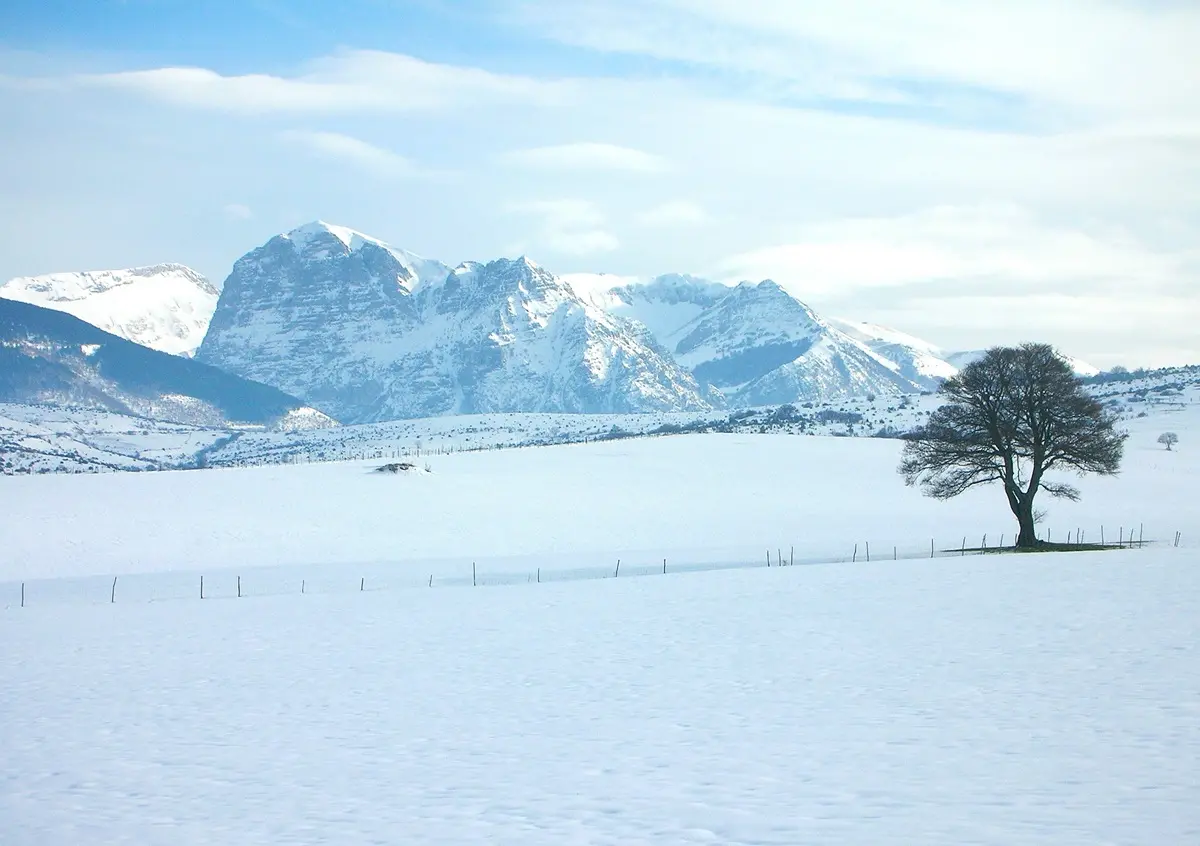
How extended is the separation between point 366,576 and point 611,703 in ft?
115

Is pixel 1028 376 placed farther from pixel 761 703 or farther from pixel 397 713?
pixel 397 713

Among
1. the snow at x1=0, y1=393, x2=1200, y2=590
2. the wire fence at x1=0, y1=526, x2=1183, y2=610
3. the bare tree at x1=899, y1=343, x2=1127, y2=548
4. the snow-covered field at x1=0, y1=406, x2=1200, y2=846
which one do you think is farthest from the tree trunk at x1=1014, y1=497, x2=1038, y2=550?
the snow at x1=0, y1=393, x2=1200, y2=590

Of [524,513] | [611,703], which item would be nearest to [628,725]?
[611,703]

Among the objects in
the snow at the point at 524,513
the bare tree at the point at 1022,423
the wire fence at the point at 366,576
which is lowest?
the wire fence at the point at 366,576

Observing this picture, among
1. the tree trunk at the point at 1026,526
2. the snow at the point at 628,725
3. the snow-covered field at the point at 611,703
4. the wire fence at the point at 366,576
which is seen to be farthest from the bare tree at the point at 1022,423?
the snow at the point at 628,725

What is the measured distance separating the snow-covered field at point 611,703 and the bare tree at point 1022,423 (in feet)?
21.8

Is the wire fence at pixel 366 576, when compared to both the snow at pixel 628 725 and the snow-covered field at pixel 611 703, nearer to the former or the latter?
the snow-covered field at pixel 611 703

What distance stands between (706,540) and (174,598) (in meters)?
33.7

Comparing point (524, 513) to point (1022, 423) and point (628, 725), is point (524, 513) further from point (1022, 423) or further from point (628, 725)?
point (628, 725)

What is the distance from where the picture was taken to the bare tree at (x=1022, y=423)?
54062 millimetres

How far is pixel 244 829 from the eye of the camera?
13672mm

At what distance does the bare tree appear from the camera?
5406cm

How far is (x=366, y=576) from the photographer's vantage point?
54.3 m

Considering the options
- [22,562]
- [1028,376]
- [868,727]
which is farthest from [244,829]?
[22,562]
